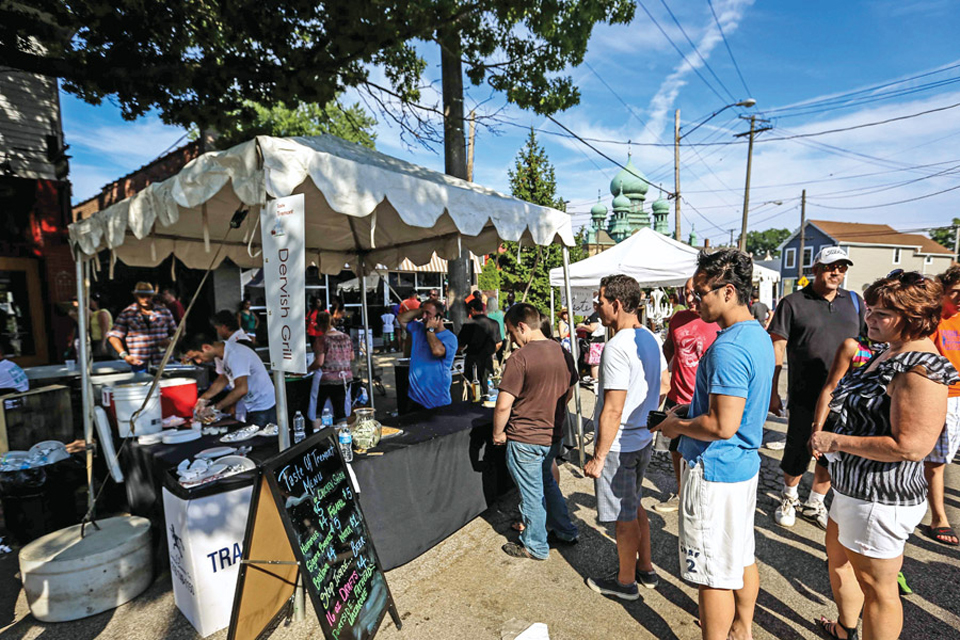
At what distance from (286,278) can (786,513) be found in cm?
420

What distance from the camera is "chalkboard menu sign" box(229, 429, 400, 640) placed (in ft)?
6.57

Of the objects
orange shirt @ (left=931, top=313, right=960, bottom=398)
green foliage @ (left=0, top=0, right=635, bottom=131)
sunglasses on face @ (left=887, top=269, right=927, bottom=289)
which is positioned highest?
green foliage @ (left=0, top=0, right=635, bottom=131)

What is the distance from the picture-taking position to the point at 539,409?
3.03m

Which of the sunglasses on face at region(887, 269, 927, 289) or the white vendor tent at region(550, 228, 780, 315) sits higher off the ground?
the white vendor tent at region(550, 228, 780, 315)

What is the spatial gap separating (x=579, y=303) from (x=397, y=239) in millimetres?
7052

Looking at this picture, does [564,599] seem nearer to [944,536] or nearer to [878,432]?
[878,432]

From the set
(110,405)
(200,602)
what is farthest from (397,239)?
(200,602)

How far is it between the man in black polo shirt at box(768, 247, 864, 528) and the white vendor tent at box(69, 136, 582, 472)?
2.14m

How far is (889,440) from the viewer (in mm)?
1808

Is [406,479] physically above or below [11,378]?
below

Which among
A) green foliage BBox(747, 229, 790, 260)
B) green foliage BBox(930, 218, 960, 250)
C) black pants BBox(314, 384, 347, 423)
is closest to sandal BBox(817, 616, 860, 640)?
black pants BBox(314, 384, 347, 423)

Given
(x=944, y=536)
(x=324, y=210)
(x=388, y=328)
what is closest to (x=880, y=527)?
(x=944, y=536)

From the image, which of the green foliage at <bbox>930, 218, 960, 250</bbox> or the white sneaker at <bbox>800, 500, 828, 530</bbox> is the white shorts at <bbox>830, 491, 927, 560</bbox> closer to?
the white sneaker at <bbox>800, 500, 828, 530</bbox>

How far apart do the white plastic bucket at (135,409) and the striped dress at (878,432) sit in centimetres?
449
